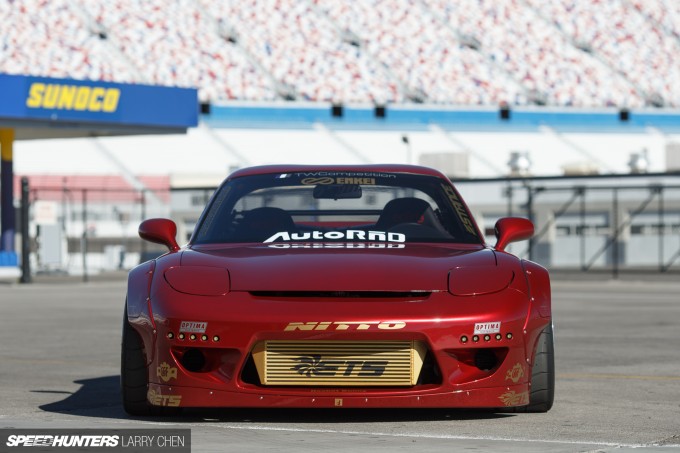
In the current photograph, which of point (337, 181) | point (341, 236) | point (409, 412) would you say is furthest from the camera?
point (337, 181)

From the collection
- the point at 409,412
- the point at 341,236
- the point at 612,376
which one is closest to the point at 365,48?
the point at 612,376

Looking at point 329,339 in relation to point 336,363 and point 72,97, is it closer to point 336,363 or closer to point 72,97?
point 336,363

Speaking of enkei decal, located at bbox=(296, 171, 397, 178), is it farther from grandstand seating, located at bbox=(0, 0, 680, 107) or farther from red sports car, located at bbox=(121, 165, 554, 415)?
grandstand seating, located at bbox=(0, 0, 680, 107)

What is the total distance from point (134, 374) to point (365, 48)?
5099 cm

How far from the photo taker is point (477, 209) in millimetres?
41562

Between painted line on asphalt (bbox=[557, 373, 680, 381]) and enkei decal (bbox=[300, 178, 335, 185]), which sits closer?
enkei decal (bbox=[300, 178, 335, 185])

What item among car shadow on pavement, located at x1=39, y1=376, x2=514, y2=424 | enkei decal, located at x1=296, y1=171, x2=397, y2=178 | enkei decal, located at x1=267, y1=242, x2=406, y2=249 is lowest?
car shadow on pavement, located at x1=39, y1=376, x2=514, y2=424

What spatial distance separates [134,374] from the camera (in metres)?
6.32

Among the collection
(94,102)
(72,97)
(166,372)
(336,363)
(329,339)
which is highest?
(329,339)

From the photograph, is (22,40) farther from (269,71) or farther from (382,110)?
(382,110)

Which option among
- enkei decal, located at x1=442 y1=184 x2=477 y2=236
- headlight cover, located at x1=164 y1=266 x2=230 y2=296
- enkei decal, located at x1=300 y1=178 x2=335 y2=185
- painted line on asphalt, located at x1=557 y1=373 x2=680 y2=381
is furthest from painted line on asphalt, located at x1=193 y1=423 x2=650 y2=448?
painted line on asphalt, located at x1=557 y1=373 x2=680 y2=381

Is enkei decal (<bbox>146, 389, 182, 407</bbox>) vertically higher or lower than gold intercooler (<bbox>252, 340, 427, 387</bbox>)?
lower

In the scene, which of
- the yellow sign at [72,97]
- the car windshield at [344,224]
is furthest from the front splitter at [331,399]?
the yellow sign at [72,97]

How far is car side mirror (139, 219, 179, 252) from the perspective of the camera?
7.09 m
